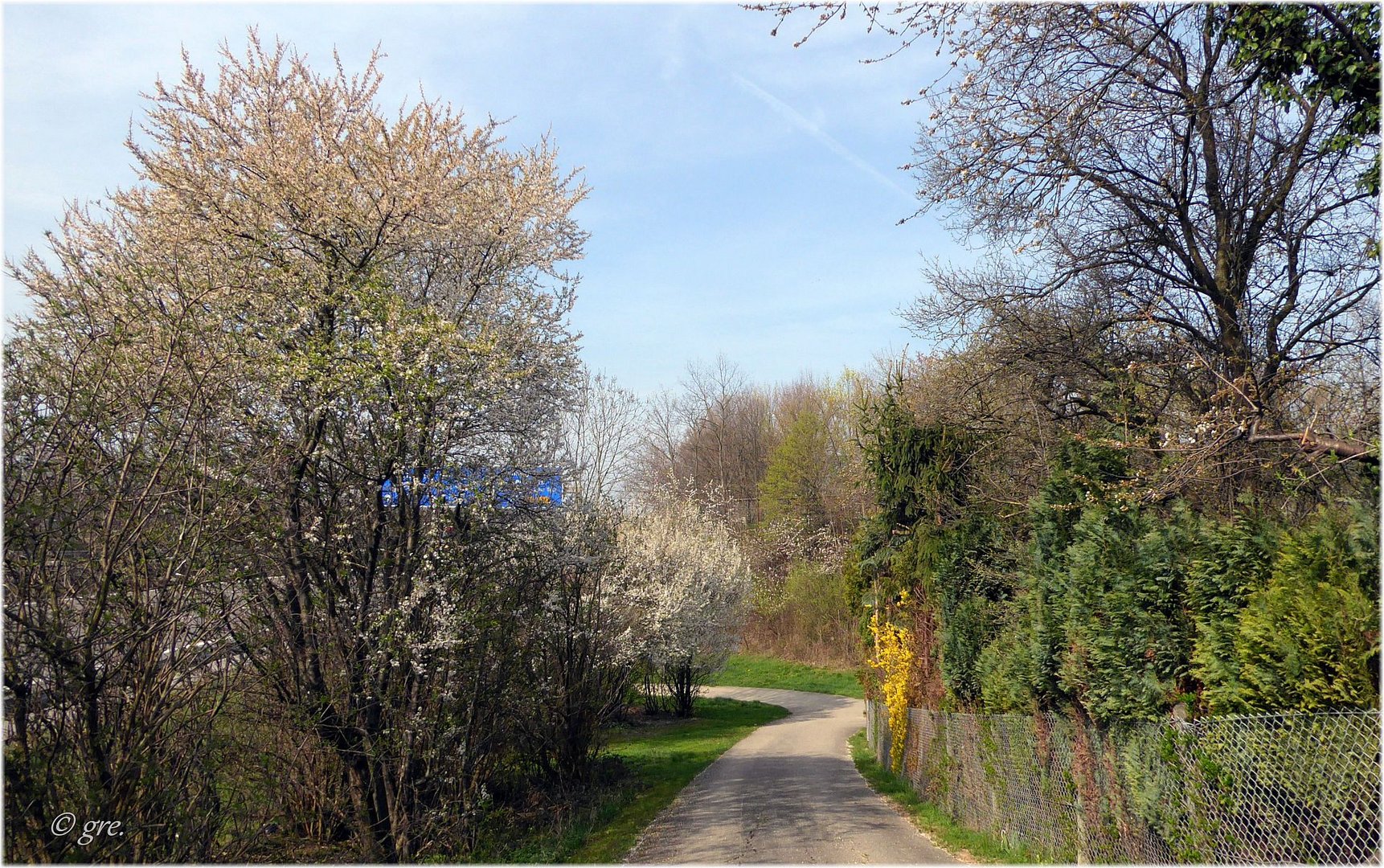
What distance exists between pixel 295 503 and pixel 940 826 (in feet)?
27.5

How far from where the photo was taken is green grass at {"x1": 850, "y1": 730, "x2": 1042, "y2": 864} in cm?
876

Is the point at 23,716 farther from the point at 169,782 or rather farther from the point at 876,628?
the point at 876,628

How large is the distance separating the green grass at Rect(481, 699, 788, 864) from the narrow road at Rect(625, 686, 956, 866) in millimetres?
371

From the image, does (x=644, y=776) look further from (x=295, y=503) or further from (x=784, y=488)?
(x=784, y=488)

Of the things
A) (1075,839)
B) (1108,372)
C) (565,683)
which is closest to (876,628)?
(565,683)

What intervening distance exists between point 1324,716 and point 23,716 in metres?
6.53

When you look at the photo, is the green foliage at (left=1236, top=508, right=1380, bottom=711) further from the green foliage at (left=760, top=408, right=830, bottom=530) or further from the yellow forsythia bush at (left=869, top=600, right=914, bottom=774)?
the green foliage at (left=760, top=408, right=830, bottom=530)

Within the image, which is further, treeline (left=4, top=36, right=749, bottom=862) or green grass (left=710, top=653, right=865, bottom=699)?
green grass (left=710, top=653, right=865, bottom=699)

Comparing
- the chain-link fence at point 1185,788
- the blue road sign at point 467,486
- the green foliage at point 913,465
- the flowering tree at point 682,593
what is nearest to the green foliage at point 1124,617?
the chain-link fence at point 1185,788

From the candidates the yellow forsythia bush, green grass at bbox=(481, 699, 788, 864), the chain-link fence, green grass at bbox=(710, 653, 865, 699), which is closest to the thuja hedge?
the chain-link fence

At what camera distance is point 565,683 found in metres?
13.9

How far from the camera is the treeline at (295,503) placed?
4812mm

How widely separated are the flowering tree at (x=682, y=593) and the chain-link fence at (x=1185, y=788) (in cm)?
1187

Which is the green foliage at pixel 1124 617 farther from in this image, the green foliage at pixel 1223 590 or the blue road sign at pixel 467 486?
the blue road sign at pixel 467 486
